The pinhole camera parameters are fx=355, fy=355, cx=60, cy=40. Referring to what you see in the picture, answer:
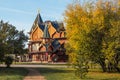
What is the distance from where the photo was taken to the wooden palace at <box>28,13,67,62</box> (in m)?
94.1

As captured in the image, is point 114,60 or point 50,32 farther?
point 50,32

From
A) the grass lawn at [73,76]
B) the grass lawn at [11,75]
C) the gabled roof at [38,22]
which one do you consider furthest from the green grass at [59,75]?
the gabled roof at [38,22]

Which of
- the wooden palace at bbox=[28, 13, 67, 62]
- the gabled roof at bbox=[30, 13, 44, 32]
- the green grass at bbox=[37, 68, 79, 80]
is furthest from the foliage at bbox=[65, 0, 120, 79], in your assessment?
the gabled roof at bbox=[30, 13, 44, 32]

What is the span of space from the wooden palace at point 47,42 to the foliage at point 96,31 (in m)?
42.2

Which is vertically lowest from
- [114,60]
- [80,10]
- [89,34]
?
[114,60]

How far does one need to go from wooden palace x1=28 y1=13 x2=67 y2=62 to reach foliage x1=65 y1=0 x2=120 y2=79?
42157mm

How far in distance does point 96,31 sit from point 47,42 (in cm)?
5288

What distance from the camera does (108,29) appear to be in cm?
4588

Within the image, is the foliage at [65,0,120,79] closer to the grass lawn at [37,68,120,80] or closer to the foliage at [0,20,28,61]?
the grass lawn at [37,68,120,80]

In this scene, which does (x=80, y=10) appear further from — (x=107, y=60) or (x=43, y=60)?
(x=43, y=60)

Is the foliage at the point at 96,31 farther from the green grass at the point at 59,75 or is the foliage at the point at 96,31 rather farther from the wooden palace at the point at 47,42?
the wooden palace at the point at 47,42

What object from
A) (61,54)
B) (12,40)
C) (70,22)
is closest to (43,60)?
(61,54)

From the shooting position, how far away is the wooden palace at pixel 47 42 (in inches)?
3703

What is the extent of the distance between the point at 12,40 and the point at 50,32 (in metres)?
41.3
